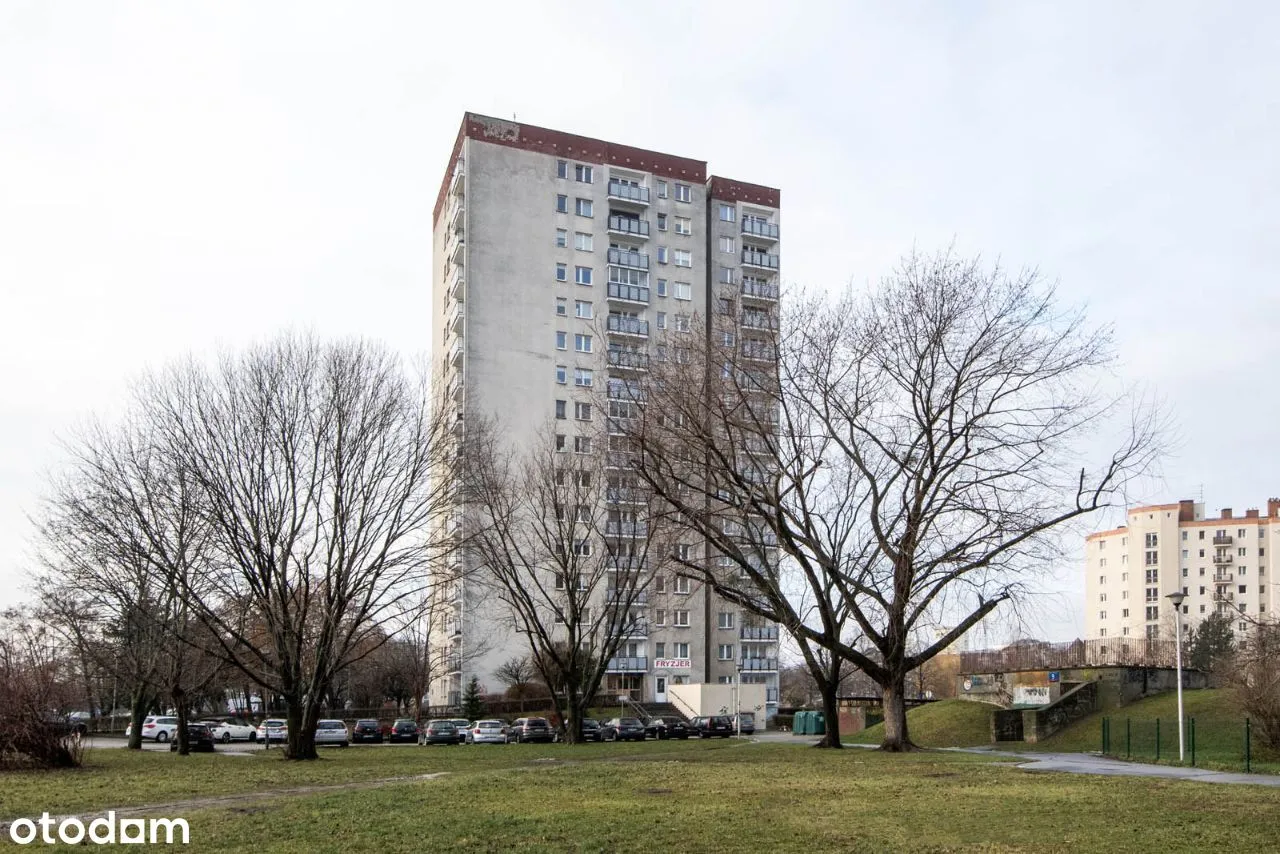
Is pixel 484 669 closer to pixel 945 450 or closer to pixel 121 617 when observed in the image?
pixel 121 617

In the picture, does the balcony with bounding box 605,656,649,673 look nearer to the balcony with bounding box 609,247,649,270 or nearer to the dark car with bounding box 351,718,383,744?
the dark car with bounding box 351,718,383,744

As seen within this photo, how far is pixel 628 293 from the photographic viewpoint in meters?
89.0

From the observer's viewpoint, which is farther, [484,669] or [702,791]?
[484,669]

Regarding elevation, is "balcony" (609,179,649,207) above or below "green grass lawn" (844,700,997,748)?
above

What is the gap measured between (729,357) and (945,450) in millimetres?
6214

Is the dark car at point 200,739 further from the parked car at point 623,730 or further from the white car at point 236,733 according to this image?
the parked car at point 623,730

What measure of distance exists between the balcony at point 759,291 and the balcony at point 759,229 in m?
60.7

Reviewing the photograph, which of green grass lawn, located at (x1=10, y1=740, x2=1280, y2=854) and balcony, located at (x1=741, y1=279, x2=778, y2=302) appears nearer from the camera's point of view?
green grass lawn, located at (x1=10, y1=740, x2=1280, y2=854)

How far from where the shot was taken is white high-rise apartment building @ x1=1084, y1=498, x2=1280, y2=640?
138875 millimetres

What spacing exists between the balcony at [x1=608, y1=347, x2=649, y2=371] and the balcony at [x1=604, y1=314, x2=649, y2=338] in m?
50.3

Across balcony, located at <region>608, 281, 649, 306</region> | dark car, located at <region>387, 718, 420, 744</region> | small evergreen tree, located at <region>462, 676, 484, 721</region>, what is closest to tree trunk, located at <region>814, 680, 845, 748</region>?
dark car, located at <region>387, 718, 420, 744</region>

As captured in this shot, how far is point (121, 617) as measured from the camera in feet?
133

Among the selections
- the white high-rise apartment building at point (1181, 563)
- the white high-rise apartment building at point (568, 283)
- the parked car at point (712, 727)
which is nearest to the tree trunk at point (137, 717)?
the parked car at point (712, 727)

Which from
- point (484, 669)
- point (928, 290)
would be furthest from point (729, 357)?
point (484, 669)
